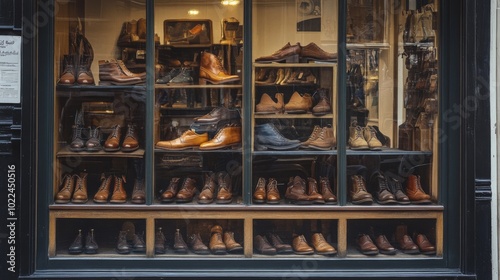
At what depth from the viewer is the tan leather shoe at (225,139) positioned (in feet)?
17.5

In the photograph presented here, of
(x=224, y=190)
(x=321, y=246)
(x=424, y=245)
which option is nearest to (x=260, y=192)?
(x=224, y=190)

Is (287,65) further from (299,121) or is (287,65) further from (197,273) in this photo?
(197,273)

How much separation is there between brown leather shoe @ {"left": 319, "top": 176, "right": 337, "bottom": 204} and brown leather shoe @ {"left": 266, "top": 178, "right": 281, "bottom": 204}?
35 cm

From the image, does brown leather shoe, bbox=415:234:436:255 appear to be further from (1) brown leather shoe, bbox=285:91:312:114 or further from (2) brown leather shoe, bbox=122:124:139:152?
(2) brown leather shoe, bbox=122:124:139:152

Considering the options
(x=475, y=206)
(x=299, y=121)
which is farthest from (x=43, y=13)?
(x=475, y=206)

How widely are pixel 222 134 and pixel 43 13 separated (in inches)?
64.6

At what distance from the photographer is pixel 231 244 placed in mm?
5203

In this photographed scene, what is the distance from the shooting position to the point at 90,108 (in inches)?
215

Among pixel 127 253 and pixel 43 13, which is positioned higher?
pixel 43 13

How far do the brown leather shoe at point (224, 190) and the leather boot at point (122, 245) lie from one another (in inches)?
29.9

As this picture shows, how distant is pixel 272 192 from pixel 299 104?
2.57ft

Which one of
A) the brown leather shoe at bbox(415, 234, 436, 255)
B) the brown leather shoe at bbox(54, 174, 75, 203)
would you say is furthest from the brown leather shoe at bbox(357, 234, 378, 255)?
the brown leather shoe at bbox(54, 174, 75, 203)

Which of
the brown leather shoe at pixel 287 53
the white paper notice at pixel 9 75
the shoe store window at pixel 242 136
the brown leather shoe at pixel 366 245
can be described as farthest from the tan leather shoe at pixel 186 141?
the brown leather shoe at pixel 366 245

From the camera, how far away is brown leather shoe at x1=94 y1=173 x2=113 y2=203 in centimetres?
523
